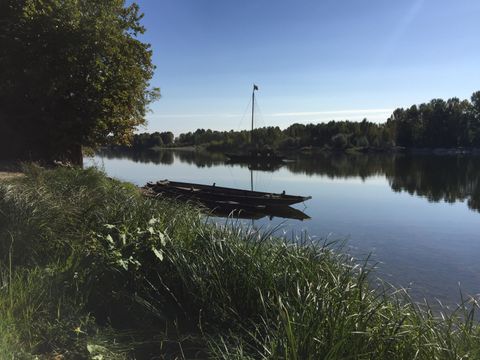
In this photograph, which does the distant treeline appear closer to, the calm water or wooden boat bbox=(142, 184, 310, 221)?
the calm water

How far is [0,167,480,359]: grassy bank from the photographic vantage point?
138 inches

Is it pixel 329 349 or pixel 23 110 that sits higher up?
pixel 23 110

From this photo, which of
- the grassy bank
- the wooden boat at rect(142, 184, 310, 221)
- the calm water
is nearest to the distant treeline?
the calm water

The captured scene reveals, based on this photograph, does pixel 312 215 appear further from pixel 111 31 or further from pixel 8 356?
pixel 8 356

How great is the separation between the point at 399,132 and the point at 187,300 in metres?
131

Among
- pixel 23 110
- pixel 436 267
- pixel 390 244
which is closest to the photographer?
pixel 436 267

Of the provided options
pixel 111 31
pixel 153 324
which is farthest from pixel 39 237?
pixel 111 31

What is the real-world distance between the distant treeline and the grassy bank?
109 metres

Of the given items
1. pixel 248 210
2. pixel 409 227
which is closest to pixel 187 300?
pixel 409 227

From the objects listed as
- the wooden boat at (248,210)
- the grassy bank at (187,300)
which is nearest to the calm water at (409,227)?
the wooden boat at (248,210)

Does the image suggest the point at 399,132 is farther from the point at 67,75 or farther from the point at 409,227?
the point at 67,75

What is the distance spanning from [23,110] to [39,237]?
18775 millimetres

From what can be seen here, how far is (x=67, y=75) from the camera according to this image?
66.3ft

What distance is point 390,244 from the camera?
1592 centimetres
